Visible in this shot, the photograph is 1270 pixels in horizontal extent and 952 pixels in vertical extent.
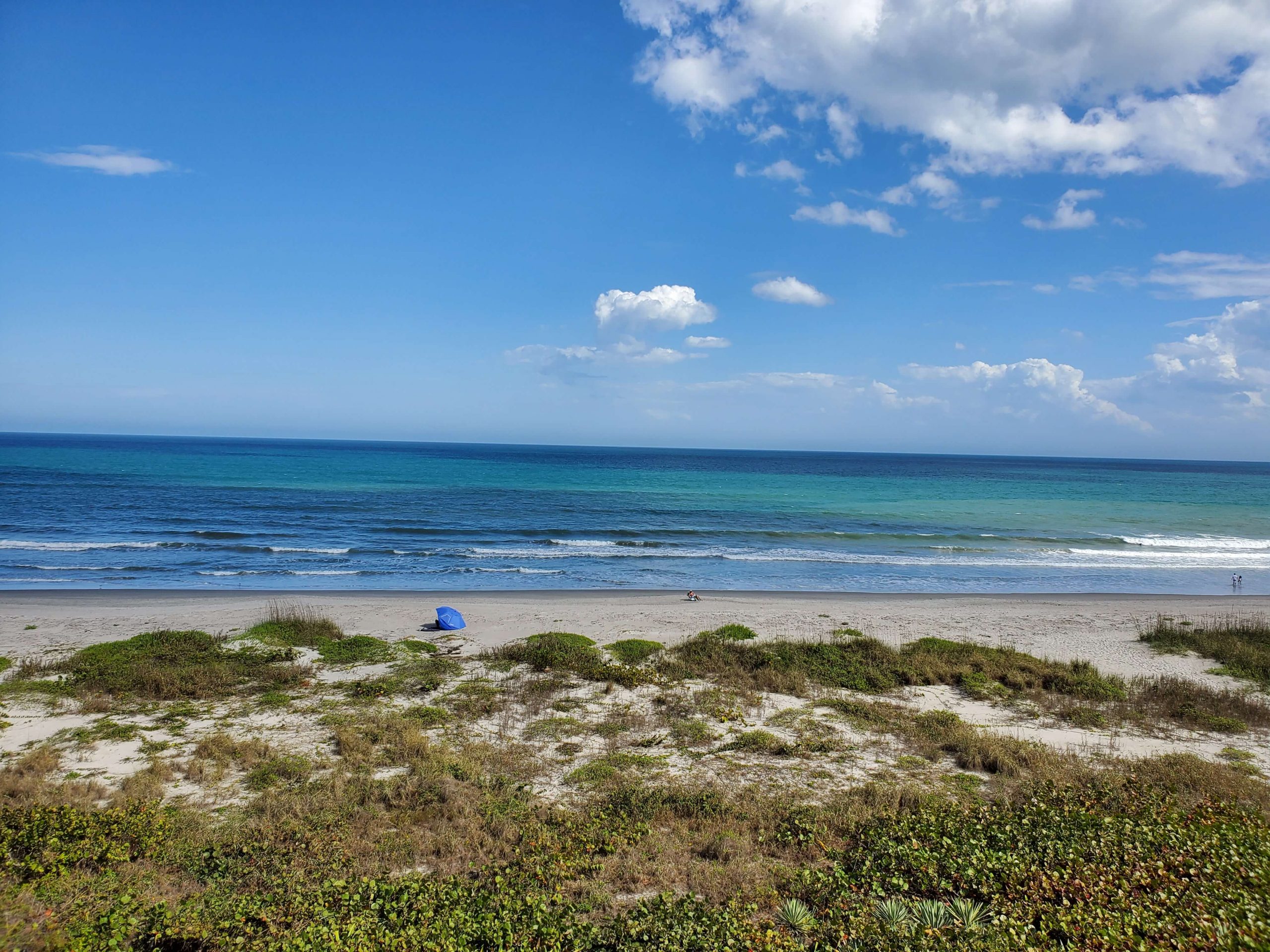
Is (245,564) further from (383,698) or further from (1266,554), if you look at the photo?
(1266,554)

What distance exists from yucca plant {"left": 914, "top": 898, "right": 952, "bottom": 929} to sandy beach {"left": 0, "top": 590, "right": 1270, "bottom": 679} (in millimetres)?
12569

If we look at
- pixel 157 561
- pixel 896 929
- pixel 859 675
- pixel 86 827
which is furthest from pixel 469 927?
pixel 157 561

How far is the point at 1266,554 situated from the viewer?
131ft

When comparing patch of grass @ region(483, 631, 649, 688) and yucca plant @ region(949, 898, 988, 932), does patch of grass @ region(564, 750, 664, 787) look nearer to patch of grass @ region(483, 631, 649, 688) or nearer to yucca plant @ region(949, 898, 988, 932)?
patch of grass @ region(483, 631, 649, 688)

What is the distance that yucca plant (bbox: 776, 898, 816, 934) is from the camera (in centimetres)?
617

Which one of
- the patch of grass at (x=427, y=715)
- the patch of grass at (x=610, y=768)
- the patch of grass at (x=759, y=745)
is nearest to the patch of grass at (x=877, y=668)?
the patch of grass at (x=759, y=745)

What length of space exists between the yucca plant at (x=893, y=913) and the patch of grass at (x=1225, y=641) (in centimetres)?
1502

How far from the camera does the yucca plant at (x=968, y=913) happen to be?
5.96m

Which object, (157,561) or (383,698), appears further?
(157,561)

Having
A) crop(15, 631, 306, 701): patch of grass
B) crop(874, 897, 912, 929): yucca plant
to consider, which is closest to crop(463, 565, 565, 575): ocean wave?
crop(15, 631, 306, 701): patch of grass

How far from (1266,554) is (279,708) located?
52.8 m

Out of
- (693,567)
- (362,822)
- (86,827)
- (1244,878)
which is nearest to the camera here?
(1244,878)

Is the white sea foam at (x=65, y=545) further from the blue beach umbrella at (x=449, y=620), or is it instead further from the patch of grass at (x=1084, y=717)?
the patch of grass at (x=1084, y=717)

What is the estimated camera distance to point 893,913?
6.10m
